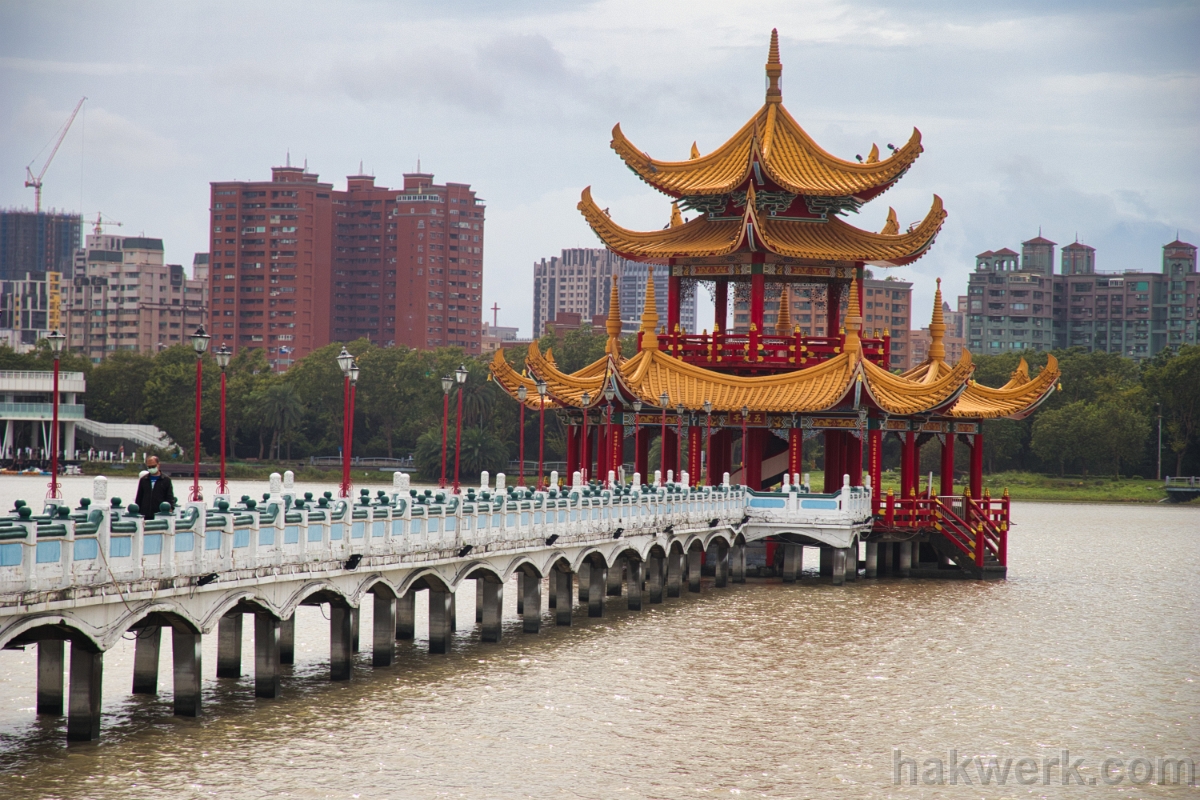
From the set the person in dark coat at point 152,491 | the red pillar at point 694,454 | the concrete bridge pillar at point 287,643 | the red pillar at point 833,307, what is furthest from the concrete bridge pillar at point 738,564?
the person in dark coat at point 152,491

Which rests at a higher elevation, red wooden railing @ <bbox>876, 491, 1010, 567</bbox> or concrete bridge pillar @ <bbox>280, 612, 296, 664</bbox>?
red wooden railing @ <bbox>876, 491, 1010, 567</bbox>

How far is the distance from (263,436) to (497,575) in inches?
3521

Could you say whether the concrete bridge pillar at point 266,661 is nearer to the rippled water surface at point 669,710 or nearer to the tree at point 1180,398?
the rippled water surface at point 669,710

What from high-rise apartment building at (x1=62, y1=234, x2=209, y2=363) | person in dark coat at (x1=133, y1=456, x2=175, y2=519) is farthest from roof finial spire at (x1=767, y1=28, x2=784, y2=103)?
high-rise apartment building at (x1=62, y1=234, x2=209, y2=363)

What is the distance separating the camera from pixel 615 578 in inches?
1772

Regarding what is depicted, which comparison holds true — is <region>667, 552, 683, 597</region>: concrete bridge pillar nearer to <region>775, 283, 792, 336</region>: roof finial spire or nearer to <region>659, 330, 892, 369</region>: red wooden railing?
<region>659, 330, 892, 369</region>: red wooden railing

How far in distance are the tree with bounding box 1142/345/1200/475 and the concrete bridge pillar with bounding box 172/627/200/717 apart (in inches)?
3859

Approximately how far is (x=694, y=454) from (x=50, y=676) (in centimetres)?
2822

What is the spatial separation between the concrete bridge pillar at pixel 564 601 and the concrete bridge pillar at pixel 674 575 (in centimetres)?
688

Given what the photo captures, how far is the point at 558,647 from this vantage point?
34.2 meters

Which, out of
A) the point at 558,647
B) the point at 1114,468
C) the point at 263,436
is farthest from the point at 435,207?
the point at 558,647

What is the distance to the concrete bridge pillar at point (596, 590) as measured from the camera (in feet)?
128

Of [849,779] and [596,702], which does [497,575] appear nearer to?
[596,702]

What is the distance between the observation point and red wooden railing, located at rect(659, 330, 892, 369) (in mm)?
51906
